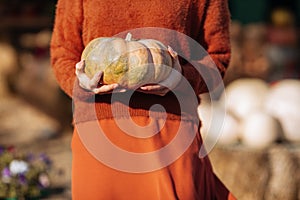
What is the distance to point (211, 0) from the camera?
7.66 ft

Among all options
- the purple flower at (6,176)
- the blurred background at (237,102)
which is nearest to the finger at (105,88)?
the blurred background at (237,102)

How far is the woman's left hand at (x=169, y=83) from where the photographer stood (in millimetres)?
2160

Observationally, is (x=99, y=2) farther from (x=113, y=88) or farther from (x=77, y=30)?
(x=113, y=88)

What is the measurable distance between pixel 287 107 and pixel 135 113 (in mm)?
2504

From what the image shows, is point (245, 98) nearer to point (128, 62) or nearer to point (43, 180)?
point (43, 180)

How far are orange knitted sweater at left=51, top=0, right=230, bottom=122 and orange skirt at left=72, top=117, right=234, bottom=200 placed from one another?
47 millimetres

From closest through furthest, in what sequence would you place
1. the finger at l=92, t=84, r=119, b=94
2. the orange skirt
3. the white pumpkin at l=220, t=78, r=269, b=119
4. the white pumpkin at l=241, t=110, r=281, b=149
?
the finger at l=92, t=84, r=119, b=94, the orange skirt, the white pumpkin at l=241, t=110, r=281, b=149, the white pumpkin at l=220, t=78, r=269, b=119

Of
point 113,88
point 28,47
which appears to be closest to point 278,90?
point 113,88

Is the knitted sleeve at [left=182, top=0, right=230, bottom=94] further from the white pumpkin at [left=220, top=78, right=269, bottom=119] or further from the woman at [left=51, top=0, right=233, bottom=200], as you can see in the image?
the white pumpkin at [left=220, top=78, right=269, bottom=119]

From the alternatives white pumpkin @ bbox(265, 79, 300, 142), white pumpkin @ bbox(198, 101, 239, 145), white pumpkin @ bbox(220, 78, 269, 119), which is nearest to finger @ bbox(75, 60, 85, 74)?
white pumpkin @ bbox(198, 101, 239, 145)

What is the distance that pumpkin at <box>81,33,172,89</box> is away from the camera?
2.12 metres

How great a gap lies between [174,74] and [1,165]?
90.1 inches

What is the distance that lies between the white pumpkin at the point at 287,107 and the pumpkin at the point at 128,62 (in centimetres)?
242

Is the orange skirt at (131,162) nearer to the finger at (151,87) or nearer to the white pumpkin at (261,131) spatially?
the finger at (151,87)
